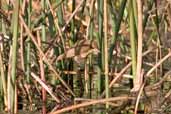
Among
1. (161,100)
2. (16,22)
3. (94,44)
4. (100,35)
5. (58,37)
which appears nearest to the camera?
(16,22)

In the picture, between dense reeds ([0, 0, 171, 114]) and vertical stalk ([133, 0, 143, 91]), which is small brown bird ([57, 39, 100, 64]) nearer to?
dense reeds ([0, 0, 171, 114])

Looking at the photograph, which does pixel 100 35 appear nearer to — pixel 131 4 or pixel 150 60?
pixel 131 4

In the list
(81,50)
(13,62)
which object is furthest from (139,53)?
(81,50)

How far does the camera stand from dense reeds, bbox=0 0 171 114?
238 centimetres

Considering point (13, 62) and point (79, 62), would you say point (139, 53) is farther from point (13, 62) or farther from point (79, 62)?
point (79, 62)

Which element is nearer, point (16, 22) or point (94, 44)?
point (16, 22)

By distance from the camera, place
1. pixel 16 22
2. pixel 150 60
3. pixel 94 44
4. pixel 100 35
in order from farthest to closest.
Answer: pixel 150 60 < pixel 94 44 < pixel 100 35 < pixel 16 22

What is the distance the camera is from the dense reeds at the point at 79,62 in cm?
238

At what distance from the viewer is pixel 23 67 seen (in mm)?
2748

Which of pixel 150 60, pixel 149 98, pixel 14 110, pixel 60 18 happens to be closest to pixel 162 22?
pixel 150 60

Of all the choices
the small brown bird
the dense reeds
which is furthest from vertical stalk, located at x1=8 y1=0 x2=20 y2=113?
the small brown bird

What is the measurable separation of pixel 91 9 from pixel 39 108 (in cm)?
57

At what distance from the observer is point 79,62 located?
3729 millimetres

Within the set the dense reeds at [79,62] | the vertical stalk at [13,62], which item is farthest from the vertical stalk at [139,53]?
the vertical stalk at [13,62]
